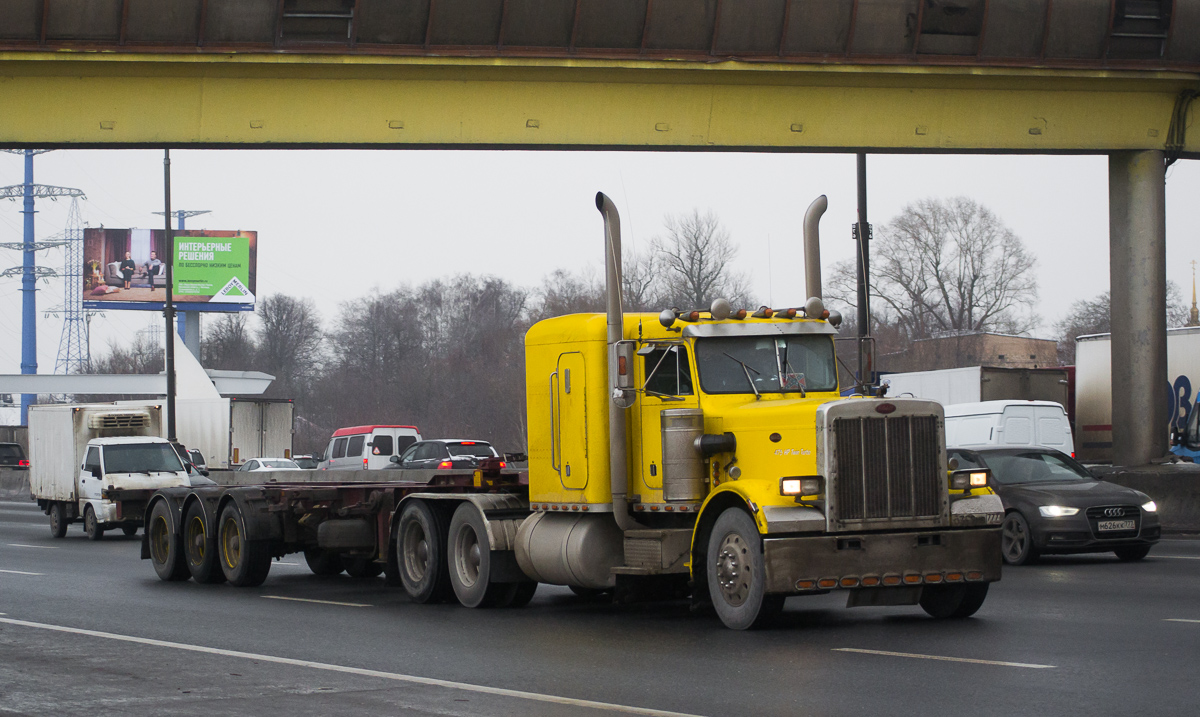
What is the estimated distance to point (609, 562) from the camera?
1277 centimetres

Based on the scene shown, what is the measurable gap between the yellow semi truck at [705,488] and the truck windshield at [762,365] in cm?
1

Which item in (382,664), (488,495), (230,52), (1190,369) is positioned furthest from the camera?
(1190,369)

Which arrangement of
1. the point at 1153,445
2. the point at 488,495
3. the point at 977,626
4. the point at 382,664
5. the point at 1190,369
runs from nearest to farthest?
the point at 382,664, the point at 977,626, the point at 488,495, the point at 1153,445, the point at 1190,369

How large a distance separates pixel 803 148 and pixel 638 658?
14.6m

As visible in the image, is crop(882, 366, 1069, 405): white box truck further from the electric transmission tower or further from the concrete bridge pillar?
the electric transmission tower

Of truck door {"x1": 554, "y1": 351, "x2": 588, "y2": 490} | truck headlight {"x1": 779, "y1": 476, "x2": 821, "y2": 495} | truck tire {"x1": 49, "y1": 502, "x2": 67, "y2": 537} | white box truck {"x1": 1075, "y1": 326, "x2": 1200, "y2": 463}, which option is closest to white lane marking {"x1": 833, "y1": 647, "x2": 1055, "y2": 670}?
truck headlight {"x1": 779, "y1": 476, "x2": 821, "y2": 495}

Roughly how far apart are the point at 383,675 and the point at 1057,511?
1072cm

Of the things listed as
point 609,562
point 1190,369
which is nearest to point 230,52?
point 609,562

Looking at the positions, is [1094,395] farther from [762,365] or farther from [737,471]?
[737,471]

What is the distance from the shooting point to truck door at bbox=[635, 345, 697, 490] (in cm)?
1229

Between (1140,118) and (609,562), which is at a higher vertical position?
(1140,118)

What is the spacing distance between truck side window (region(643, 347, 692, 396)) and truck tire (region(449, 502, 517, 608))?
253cm

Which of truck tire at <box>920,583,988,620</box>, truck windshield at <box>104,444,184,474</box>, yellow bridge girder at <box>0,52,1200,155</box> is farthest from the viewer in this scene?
truck windshield at <box>104,444,184,474</box>

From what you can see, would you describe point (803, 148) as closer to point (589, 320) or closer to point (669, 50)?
point (669, 50)
